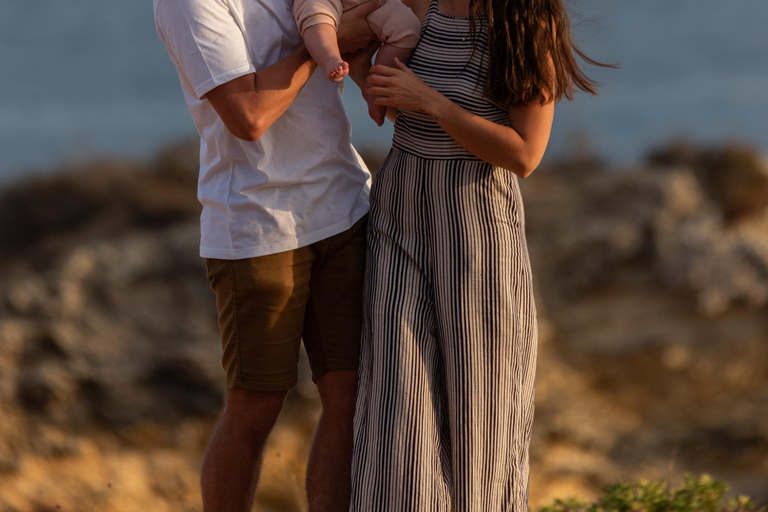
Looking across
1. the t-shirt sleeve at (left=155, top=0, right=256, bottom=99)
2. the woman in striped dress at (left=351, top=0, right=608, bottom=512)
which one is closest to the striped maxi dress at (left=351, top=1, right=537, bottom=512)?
the woman in striped dress at (left=351, top=0, right=608, bottom=512)

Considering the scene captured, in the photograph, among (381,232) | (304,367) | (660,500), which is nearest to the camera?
(381,232)

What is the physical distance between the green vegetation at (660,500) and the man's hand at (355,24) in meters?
1.78

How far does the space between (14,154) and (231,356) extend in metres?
20.3

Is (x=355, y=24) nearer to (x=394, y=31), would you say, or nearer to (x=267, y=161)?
(x=394, y=31)

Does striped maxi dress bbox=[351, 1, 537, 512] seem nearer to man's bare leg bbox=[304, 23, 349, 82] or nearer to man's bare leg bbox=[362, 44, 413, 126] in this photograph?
man's bare leg bbox=[362, 44, 413, 126]

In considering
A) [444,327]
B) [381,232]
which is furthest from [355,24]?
[444,327]

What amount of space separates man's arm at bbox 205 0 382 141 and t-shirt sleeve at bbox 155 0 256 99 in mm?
29

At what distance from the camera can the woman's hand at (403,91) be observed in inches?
86.0

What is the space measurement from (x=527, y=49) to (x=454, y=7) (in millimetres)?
264

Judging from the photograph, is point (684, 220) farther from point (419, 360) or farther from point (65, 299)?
point (419, 360)

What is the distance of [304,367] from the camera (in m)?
5.78

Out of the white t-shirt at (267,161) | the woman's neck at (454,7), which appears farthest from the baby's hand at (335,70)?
the woman's neck at (454,7)

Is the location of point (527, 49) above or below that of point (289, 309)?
above

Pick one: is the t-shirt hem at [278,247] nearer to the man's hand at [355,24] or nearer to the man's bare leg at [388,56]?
the man's bare leg at [388,56]
